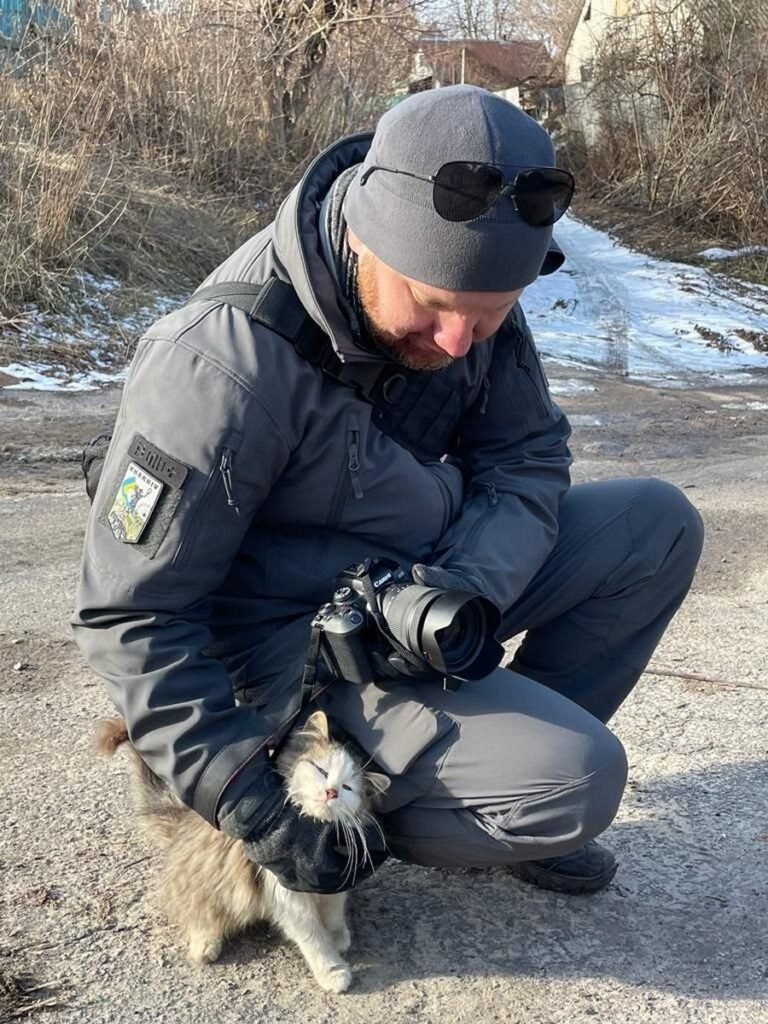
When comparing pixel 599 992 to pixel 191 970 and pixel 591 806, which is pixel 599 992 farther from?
pixel 191 970

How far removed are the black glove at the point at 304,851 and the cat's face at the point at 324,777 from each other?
0.09 feet

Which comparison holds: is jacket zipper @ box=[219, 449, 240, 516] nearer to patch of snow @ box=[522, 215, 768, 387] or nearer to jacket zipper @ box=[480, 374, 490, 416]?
jacket zipper @ box=[480, 374, 490, 416]

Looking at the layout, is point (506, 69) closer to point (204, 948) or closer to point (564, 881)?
point (564, 881)

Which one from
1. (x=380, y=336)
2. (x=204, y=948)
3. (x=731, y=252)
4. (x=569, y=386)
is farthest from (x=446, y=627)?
(x=731, y=252)

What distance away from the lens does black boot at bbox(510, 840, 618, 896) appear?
245 centimetres

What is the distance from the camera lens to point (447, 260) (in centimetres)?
198

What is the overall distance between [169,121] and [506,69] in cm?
1933

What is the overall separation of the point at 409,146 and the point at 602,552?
41.1 inches

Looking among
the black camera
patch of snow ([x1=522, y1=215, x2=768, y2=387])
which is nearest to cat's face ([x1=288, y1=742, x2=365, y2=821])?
the black camera

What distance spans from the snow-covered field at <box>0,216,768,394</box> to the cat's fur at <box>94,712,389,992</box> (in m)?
5.08

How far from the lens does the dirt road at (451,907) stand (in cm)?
210

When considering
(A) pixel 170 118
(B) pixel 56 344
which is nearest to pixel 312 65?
(A) pixel 170 118

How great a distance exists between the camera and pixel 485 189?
76.8 inches

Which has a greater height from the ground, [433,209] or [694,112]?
[433,209]
